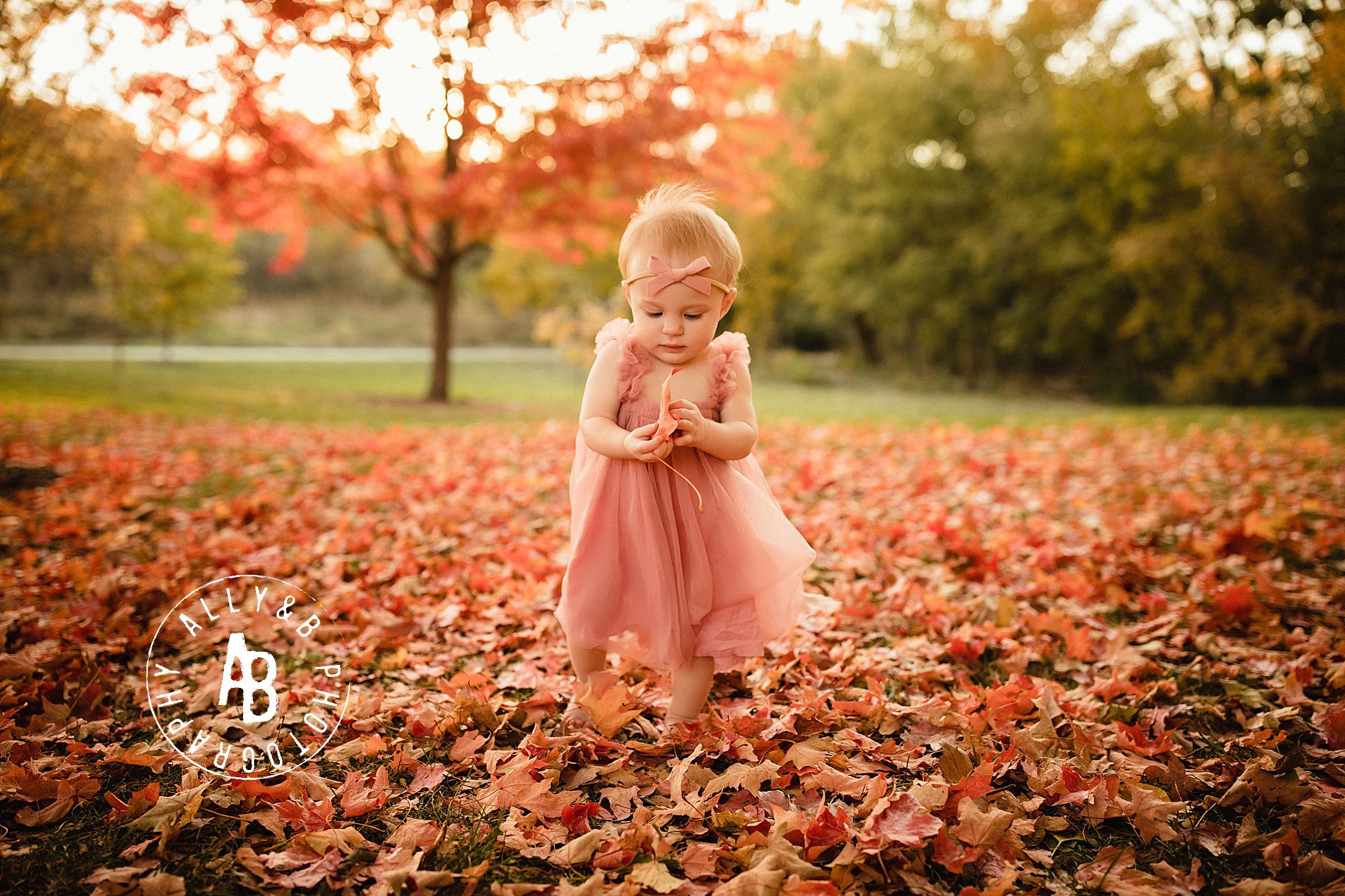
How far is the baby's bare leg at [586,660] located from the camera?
251 cm

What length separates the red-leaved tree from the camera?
899cm

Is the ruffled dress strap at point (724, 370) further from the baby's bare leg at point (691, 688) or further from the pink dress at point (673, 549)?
the baby's bare leg at point (691, 688)

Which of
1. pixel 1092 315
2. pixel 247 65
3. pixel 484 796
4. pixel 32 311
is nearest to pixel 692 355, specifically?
pixel 484 796

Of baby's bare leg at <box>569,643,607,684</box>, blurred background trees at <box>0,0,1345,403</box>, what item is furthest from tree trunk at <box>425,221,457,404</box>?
baby's bare leg at <box>569,643,607,684</box>

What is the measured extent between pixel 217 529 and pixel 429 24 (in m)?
7.73

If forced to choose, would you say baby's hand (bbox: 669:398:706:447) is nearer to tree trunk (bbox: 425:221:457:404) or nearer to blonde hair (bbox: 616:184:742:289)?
blonde hair (bbox: 616:184:742:289)

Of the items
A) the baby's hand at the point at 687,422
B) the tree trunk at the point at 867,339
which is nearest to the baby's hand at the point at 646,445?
the baby's hand at the point at 687,422

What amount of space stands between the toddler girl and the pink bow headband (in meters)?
0.08

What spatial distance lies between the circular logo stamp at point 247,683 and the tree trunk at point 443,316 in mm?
9603

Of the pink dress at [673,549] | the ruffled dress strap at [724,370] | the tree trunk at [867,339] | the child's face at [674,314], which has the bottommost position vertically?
the pink dress at [673,549]

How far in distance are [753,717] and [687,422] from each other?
3.15 ft

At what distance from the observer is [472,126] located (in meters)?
10.1

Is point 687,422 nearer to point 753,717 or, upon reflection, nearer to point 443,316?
point 753,717

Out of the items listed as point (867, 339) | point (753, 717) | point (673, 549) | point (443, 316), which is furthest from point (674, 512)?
point (867, 339)
